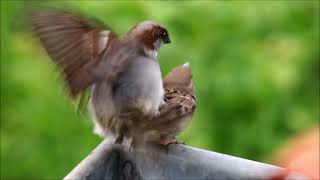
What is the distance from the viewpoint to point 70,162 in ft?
11.5

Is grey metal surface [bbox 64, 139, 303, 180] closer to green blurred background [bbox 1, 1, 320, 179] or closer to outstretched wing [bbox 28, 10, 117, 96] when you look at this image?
outstretched wing [bbox 28, 10, 117, 96]

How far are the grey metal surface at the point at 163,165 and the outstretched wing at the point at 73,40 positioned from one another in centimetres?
26

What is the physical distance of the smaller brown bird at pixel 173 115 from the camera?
2.44m

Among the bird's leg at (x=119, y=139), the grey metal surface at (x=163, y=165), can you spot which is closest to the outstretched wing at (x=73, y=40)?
the bird's leg at (x=119, y=139)

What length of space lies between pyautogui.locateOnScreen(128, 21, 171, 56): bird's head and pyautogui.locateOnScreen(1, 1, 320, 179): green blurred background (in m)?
0.99

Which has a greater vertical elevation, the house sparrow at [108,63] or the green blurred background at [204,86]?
the house sparrow at [108,63]

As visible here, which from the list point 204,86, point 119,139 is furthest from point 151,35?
point 204,86

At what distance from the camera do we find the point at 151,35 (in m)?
2.46

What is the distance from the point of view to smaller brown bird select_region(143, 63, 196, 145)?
2443mm

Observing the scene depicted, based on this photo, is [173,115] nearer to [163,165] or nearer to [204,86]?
[163,165]

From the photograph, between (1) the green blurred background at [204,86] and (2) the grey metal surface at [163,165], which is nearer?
(2) the grey metal surface at [163,165]

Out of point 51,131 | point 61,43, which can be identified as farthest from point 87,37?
point 51,131

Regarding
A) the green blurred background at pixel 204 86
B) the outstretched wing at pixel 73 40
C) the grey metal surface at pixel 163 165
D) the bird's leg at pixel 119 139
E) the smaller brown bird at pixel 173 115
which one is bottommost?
the green blurred background at pixel 204 86

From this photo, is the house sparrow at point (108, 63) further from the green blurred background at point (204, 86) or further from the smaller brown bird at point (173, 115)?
the green blurred background at point (204, 86)
